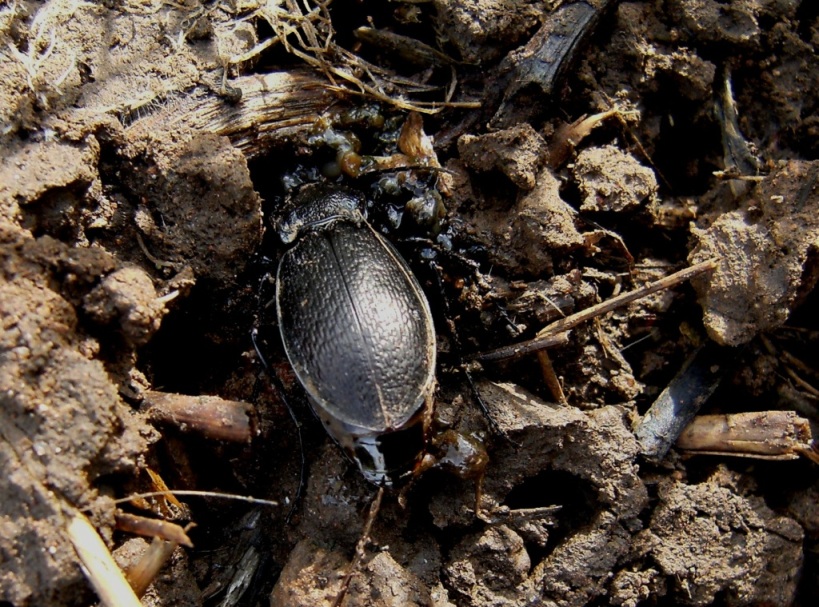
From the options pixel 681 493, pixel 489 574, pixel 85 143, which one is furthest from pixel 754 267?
pixel 85 143

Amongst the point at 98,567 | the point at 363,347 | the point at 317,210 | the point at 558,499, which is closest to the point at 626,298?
the point at 558,499

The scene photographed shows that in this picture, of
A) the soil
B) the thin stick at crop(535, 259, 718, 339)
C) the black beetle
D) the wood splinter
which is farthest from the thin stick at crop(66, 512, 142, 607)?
the wood splinter

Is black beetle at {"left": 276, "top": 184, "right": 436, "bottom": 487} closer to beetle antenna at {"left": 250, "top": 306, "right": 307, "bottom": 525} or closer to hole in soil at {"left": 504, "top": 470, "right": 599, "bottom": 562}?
beetle antenna at {"left": 250, "top": 306, "right": 307, "bottom": 525}

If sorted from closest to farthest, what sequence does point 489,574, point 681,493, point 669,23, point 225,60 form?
point 489,574 → point 681,493 → point 225,60 → point 669,23

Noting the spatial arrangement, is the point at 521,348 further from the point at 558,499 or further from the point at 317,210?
→ the point at 317,210

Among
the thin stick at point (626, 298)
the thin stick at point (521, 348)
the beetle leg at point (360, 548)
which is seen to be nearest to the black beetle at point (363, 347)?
the beetle leg at point (360, 548)

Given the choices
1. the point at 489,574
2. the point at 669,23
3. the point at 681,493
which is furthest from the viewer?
the point at 669,23

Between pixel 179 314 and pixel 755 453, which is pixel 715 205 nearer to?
pixel 755 453
